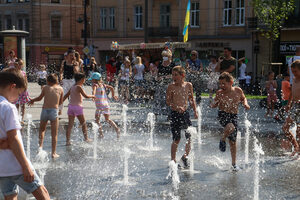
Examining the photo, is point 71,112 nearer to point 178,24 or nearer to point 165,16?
point 178,24

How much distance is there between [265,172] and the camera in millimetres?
6820

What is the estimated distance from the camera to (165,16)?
41.8m

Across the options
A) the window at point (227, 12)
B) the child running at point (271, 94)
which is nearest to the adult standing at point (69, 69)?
the child running at point (271, 94)

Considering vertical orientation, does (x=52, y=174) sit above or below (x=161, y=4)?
below

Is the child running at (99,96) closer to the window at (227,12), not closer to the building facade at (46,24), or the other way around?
the window at (227,12)

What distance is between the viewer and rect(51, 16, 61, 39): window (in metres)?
53.1

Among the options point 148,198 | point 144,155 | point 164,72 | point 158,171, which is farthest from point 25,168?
point 164,72

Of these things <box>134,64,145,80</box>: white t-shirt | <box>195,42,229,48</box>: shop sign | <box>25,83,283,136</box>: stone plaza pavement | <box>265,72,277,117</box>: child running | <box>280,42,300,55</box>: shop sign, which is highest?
<box>195,42,229,48</box>: shop sign

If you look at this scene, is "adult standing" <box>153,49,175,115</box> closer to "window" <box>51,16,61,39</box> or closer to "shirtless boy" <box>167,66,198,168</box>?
"shirtless boy" <box>167,66,198,168</box>

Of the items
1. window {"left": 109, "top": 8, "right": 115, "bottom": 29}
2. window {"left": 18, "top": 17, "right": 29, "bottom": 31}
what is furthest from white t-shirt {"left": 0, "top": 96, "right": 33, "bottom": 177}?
window {"left": 18, "top": 17, "right": 29, "bottom": 31}

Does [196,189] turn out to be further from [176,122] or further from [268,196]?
[176,122]

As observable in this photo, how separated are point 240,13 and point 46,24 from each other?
Result: 77.5 ft

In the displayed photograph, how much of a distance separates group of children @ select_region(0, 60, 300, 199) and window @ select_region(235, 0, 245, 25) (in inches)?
1129

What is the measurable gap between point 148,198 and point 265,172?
2169 millimetres
